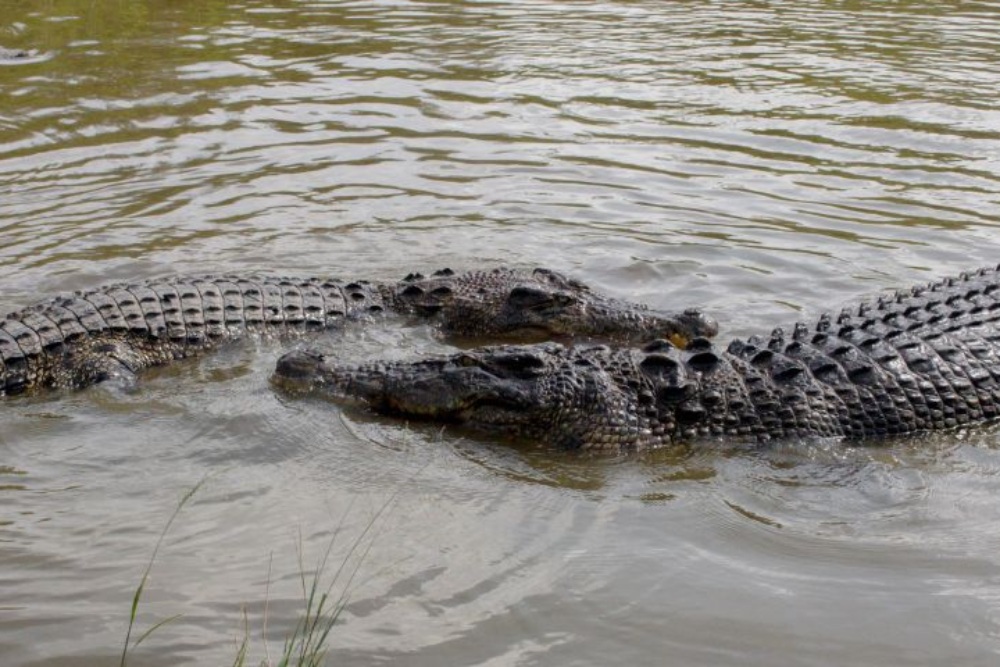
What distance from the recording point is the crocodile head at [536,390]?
6137mm

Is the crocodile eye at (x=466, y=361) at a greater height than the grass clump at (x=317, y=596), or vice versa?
the crocodile eye at (x=466, y=361)

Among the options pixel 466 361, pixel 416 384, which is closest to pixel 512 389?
pixel 466 361

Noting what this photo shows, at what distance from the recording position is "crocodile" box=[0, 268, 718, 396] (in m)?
6.86

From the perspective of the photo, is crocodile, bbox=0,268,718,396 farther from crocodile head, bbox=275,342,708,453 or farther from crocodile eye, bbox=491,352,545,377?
crocodile eye, bbox=491,352,545,377

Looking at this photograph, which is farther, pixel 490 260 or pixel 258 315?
pixel 490 260

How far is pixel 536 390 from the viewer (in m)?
6.21

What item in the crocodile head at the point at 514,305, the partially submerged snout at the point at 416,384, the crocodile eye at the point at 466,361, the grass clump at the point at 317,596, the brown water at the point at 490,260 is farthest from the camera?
the crocodile head at the point at 514,305

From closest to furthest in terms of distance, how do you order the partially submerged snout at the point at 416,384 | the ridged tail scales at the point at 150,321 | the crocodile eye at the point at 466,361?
the partially submerged snout at the point at 416,384 → the crocodile eye at the point at 466,361 → the ridged tail scales at the point at 150,321

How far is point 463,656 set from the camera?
13.6 feet

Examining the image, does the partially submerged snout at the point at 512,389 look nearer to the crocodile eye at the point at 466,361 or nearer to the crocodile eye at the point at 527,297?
the crocodile eye at the point at 466,361

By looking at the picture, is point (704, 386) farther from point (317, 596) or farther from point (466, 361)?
point (317, 596)

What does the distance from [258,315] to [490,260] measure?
2.10m

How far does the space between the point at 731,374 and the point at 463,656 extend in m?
2.68

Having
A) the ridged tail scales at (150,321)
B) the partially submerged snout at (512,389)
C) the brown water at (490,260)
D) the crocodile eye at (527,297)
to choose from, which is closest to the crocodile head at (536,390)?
the partially submerged snout at (512,389)
